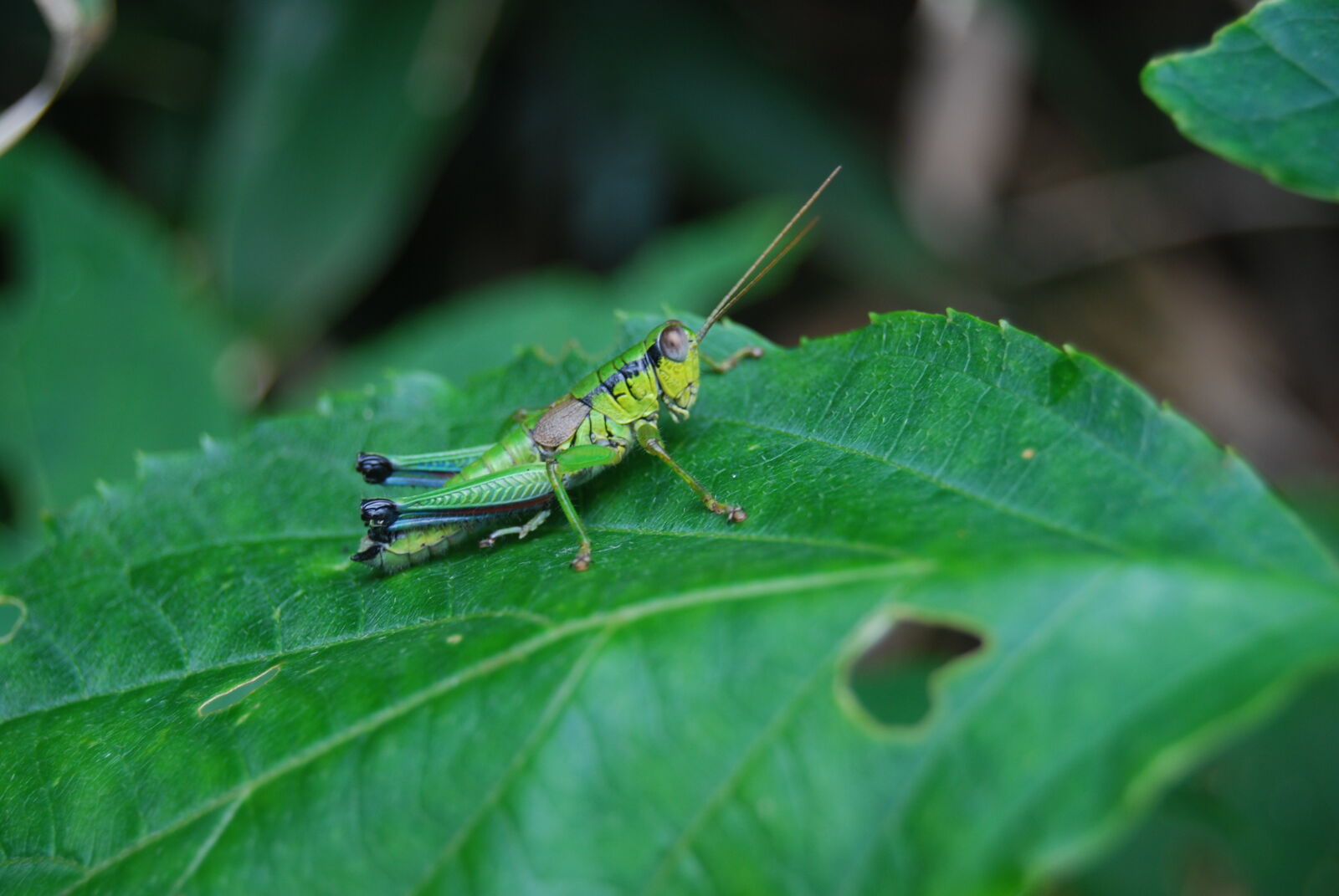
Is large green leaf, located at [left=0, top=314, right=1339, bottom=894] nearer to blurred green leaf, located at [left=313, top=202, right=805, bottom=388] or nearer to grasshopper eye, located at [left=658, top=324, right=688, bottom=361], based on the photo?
grasshopper eye, located at [left=658, top=324, right=688, bottom=361]

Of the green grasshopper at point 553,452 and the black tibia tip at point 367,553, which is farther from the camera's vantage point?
the green grasshopper at point 553,452

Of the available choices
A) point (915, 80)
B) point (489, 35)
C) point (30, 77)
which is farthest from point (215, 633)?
point (915, 80)

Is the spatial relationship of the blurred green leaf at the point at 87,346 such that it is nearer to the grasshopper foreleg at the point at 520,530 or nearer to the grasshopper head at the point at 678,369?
the grasshopper foreleg at the point at 520,530

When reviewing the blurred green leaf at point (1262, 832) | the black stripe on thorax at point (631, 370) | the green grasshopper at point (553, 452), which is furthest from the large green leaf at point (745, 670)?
the blurred green leaf at point (1262, 832)

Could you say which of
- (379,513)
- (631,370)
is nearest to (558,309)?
(631,370)

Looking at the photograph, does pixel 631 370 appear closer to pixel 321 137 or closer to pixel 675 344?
pixel 675 344

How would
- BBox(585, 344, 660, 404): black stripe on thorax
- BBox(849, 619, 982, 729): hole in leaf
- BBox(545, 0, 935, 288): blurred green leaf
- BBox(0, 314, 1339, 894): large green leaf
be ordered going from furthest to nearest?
BBox(545, 0, 935, 288): blurred green leaf
BBox(849, 619, 982, 729): hole in leaf
BBox(585, 344, 660, 404): black stripe on thorax
BBox(0, 314, 1339, 894): large green leaf

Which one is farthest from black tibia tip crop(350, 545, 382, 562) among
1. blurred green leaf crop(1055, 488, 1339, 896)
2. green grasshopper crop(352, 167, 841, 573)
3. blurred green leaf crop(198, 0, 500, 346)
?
blurred green leaf crop(198, 0, 500, 346)
